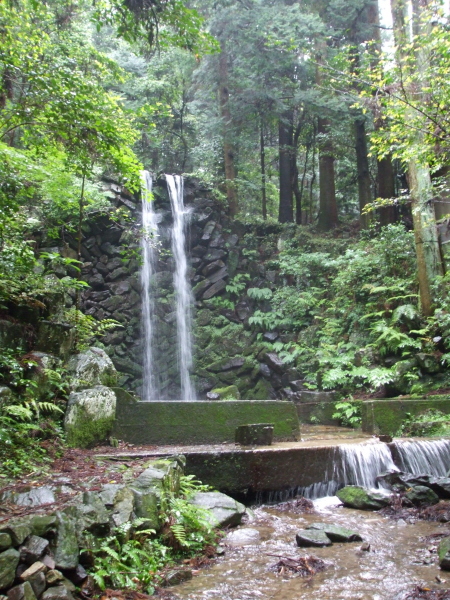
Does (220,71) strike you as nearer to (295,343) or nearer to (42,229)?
(42,229)

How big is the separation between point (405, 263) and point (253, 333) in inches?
206

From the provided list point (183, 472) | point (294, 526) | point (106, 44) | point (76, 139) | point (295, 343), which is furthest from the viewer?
point (106, 44)

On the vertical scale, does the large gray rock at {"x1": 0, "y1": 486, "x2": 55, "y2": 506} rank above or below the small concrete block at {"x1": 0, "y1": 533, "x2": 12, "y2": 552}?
above

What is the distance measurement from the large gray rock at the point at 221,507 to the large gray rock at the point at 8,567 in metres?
2.38

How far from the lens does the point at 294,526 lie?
16.2ft

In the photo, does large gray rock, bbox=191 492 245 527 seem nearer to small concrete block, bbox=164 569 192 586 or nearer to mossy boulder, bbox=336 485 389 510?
small concrete block, bbox=164 569 192 586

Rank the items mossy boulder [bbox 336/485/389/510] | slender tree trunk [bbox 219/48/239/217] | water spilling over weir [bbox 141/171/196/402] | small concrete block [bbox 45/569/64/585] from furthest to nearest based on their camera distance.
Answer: slender tree trunk [bbox 219/48/239/217] < water spilling over weir [bbox 141/171/196/402] < mossy boulder [bbox 336/485/389/510] < small concrete block [bbox 45/569/64/585]

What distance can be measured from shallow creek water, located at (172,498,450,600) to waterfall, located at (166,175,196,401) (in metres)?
9.88

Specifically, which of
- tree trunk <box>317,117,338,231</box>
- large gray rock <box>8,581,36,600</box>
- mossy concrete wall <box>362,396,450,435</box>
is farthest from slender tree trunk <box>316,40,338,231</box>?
large gray rock <box>8,581,36,600</box>

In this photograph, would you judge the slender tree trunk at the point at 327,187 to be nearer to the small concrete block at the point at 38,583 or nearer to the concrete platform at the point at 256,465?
the concrete platform at the point at 256,465

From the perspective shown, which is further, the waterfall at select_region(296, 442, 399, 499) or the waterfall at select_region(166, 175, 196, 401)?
the waterfall at select_region(166, 175, 196, 401)

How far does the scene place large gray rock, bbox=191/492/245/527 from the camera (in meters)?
4.69

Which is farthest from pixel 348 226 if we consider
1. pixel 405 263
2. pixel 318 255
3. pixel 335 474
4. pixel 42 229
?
pixel 335 474

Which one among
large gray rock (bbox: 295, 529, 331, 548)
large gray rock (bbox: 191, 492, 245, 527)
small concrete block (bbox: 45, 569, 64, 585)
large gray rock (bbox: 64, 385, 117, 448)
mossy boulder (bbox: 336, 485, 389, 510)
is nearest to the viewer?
small concrete block (bbox: 45, 569, 64, 585)
